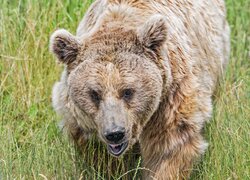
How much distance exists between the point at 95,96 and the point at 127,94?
0.65 ft

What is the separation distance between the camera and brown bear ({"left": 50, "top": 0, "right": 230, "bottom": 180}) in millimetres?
5305

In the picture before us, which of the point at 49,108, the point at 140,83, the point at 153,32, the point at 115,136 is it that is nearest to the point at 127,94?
the point at 140,83

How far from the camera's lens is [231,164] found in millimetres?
5719

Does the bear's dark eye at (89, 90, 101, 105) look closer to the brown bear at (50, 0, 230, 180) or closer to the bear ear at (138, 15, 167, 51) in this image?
the brown bear at (50, 0, 230, 180)

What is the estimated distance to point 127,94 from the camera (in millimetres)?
5297

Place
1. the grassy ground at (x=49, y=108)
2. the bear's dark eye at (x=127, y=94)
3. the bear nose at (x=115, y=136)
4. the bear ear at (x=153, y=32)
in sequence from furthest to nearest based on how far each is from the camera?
the grassy ground at (x=49, y=108) < the bear ear at (x=153, y=32) < the bear's dark eye at (x=127, y=94) < the bear nose at (x=115, y=136)

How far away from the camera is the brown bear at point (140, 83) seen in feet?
17.4

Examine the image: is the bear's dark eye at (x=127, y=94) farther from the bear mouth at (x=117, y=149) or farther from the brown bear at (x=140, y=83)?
the bear mouth at (x=117, y=149)

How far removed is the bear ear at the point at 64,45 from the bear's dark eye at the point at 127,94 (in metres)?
0.46

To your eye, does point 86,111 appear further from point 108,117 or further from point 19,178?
point 19,178

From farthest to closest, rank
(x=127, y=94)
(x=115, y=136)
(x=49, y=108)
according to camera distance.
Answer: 1. (x=49, y=108)
2. (x=127, y=94)
3. (x=115, y=136)

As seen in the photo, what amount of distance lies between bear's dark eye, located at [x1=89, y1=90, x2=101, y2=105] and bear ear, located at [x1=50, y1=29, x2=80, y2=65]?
329 mm

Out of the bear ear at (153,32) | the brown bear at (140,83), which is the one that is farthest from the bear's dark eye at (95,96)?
the bear ear at (153,32)

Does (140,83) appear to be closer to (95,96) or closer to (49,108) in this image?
(95,96)
